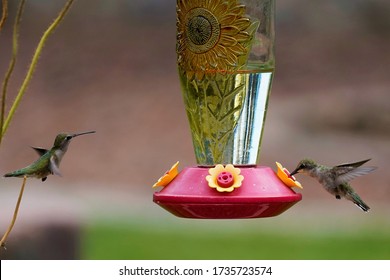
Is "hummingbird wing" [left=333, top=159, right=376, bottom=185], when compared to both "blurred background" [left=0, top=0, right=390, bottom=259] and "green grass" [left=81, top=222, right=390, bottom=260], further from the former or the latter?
"blurred background" [left=0, top=0, right=390, bottom=259]

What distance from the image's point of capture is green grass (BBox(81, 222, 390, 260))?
821 centimetres

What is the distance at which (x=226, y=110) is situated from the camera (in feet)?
9.27

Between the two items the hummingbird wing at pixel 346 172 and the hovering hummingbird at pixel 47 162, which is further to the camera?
the hummingbird wing at pixel 346 172

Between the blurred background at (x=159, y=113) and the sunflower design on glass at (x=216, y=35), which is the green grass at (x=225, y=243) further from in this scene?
the sunflower design on glass at (x=216, y=35)

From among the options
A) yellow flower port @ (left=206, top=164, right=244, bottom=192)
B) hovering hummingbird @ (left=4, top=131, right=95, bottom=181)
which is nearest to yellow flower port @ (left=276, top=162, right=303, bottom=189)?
yellow flower port @ (left=206, top=164, right=244, bottom=192)

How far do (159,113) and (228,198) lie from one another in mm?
8225

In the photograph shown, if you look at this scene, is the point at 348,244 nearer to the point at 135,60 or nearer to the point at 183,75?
the point at 135,60

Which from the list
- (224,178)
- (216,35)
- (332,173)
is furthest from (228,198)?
(332,173)

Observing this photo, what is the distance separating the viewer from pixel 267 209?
8.58ft

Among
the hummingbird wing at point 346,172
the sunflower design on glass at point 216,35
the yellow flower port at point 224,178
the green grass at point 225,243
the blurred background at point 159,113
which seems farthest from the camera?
the blurred background at point 159,113

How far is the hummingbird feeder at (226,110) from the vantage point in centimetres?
261

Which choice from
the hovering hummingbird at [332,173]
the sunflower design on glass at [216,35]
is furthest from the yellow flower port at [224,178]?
the hovering hummingbird at [332,173]

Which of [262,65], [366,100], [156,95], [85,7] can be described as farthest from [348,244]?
[262,65]

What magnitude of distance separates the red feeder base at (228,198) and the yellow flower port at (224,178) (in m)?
0.02
